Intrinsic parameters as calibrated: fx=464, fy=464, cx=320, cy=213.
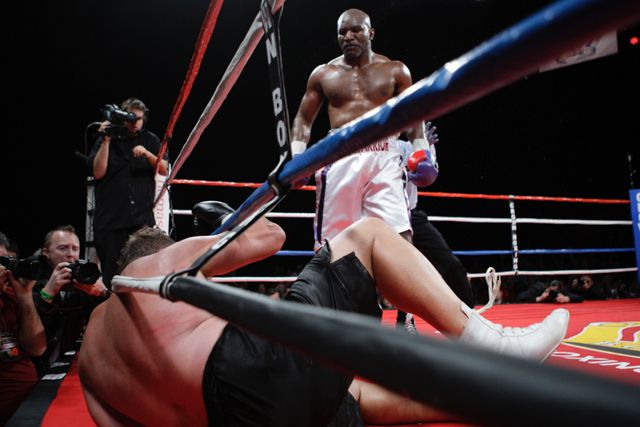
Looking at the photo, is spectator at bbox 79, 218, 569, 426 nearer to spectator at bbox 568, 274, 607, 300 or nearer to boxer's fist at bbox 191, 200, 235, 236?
boxer's fist at bbox 191, 200, 235, 236

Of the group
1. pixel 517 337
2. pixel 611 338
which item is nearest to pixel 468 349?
pixel 517 337

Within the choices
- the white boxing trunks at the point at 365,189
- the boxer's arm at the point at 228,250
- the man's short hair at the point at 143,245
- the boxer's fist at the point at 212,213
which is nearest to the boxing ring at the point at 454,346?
the boxer's arm at the point at 228,250

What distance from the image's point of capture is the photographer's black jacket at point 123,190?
2066 mm

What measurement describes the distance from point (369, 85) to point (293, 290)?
1.26m

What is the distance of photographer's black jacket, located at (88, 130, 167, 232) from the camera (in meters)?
2.07

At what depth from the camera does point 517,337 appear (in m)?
0.95

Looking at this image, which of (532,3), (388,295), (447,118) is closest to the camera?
(388,295)

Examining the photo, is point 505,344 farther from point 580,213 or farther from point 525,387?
point 580,213

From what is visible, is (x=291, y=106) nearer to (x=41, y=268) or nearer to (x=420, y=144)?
(x=420, y=144)

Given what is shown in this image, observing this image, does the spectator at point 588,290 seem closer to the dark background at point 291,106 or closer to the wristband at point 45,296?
the wristband at point 45,296

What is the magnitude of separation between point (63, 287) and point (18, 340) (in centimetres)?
29

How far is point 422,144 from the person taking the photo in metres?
1.80

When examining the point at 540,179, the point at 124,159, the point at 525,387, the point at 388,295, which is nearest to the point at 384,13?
the point at 540,179

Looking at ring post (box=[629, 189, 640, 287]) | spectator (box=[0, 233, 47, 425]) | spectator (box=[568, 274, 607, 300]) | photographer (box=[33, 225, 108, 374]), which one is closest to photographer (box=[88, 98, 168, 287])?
photographer (box=[33, 225, 108, 374])
